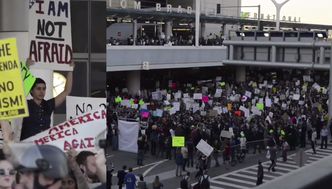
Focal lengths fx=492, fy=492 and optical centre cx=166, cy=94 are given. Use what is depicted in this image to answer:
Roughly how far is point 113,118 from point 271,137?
7181 mm

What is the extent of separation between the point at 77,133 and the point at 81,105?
0.40 meters

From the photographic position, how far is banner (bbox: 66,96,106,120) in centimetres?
500

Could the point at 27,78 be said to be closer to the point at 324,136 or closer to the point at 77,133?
the point at 77,133

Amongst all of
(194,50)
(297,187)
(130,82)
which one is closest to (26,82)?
(297,187)

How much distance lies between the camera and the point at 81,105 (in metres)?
5.10

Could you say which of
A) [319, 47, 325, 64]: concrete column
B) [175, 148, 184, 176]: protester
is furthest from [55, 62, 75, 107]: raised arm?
[319, 47, 325, 64]: concrete column

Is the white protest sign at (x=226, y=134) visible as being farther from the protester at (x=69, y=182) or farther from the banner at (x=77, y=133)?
the protester at (x=69, y=182)

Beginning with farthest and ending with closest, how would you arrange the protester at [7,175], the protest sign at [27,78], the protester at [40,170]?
the protest sign at [27,78] → the protester at [7,175] → the protester at [40,170]

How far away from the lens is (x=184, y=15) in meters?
56.9

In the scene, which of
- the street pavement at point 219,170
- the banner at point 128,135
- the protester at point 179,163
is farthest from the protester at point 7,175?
the banner at point 128,135

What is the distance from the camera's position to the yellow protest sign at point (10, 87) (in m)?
3.96

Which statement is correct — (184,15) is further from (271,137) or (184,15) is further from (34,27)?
(34,27)

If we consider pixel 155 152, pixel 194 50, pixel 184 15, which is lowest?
pixel 155 152

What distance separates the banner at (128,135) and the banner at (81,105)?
14.5 metres
